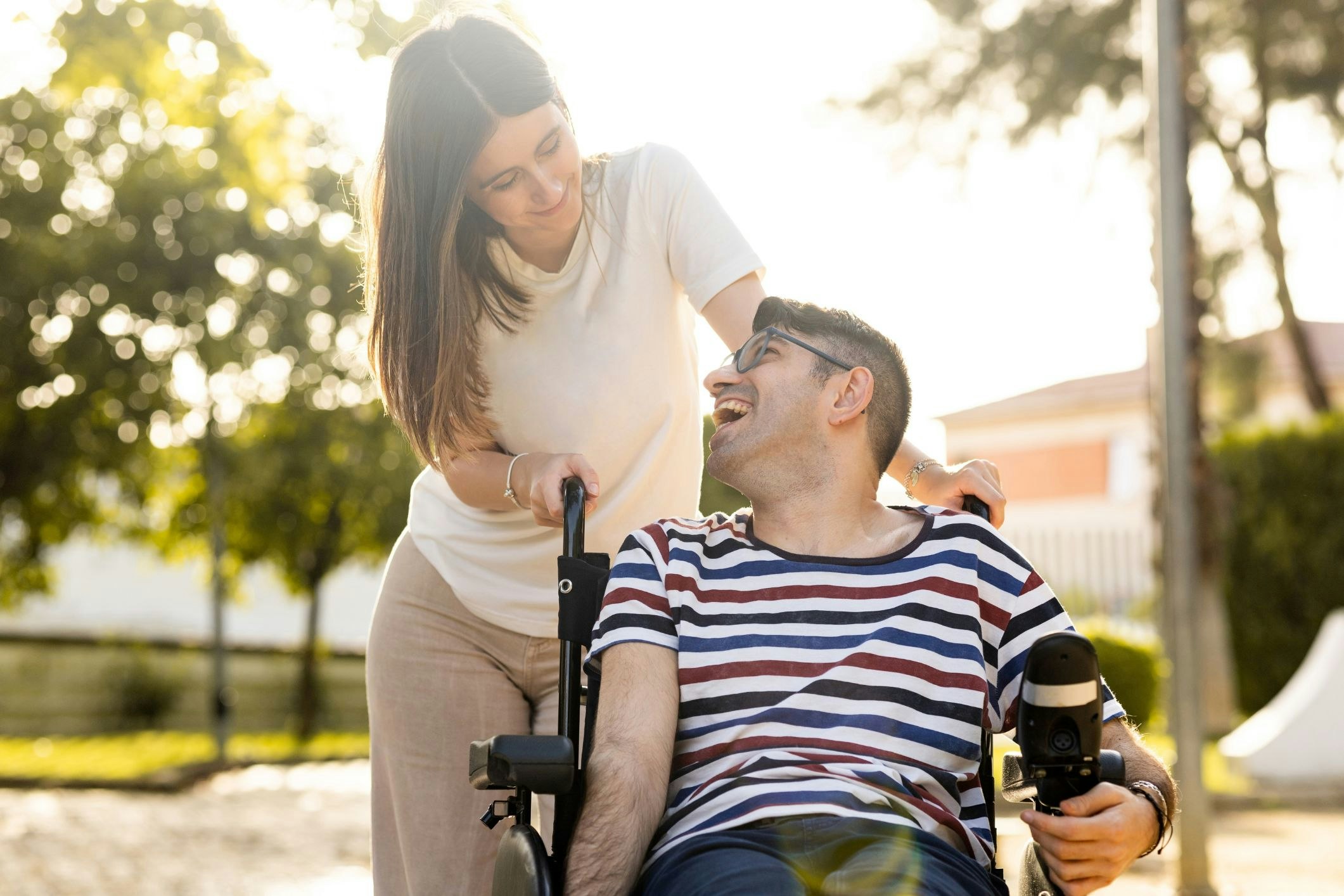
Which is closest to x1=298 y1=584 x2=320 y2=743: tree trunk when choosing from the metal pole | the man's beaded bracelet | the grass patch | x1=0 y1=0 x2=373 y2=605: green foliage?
the grass patch

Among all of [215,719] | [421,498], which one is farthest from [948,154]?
[421,498]

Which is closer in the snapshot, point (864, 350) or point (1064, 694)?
point (1064, 694)

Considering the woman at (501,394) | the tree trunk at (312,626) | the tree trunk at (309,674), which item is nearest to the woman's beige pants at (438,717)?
the woman at (501,394)

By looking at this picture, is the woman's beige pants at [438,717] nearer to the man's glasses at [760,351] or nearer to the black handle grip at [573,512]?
the black handle grip at [573,512]

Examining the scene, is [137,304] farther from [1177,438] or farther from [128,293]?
[1177,438]

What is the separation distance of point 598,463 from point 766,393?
16.8 inches

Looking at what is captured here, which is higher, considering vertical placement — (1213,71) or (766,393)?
(1213,71)

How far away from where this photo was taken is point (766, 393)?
2.86 meters

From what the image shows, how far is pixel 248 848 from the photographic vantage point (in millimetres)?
8570

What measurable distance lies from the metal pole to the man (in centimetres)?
395

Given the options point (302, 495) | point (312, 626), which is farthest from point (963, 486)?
point (312, 626)

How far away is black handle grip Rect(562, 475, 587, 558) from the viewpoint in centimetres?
274

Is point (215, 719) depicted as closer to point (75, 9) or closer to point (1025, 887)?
point (75, 9)

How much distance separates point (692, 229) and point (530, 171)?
15.5 inches
